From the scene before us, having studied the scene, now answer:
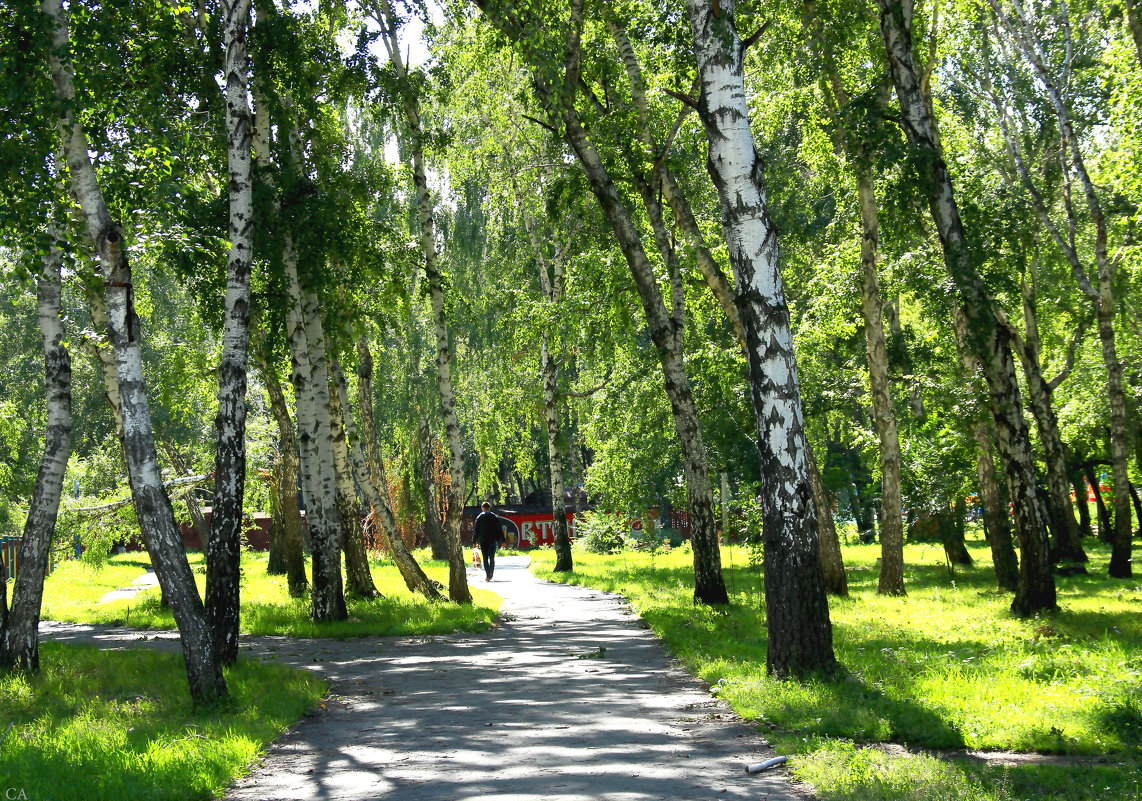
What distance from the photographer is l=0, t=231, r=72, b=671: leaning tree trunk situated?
1028 centimetres

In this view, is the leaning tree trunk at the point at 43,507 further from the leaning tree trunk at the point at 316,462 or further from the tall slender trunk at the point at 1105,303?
the tall slender trunk at the point at 1105,303

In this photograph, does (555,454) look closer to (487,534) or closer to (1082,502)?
(487,534)

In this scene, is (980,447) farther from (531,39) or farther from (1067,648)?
(531,39)

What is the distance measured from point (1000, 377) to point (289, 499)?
551 inches

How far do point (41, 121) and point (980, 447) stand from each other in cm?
1422

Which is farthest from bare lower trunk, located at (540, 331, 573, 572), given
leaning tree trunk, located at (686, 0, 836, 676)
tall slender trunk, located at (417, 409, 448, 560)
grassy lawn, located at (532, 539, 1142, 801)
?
leaning tree trunk, located at (686, 0, 836, 676)

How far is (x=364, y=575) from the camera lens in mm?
17594

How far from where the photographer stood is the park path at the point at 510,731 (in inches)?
215

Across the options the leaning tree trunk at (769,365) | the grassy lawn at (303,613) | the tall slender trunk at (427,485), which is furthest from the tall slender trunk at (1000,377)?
the tall slender trunk at (427,485)

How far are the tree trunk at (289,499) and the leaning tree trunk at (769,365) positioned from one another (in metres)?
11.8

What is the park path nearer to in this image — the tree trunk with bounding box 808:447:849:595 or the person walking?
the tree trunk with bounding box 808:447:849:595

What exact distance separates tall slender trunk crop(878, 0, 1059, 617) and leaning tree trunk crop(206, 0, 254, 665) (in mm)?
8465

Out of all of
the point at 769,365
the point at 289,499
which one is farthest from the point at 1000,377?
the point at 289,499

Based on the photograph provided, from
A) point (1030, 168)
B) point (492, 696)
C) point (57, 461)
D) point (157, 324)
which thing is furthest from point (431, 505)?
point (492, 696)
